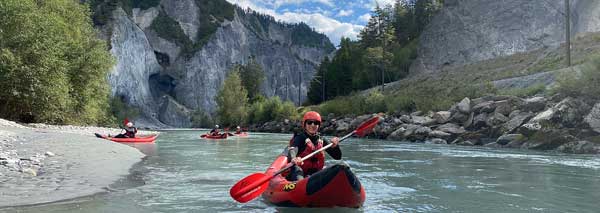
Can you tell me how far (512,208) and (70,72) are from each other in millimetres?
21843

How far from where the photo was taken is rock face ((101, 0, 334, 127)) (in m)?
72.2

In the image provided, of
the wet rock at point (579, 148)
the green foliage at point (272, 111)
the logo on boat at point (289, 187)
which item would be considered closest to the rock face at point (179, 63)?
the green foliage at point (272, 111)

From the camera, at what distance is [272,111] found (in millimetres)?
51094

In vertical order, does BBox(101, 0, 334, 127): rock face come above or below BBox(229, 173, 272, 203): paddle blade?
above

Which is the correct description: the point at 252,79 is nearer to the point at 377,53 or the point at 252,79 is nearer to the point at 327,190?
the point at 377,53

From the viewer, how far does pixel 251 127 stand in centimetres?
5184

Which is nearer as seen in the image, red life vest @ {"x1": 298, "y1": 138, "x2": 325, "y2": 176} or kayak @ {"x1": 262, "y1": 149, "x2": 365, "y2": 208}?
kayak @ {"x1": 262, "y1": 149, "x2": 365, "y2": 208}

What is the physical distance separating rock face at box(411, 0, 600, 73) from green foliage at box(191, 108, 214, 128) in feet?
126

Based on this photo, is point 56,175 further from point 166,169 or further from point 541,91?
point 541,91

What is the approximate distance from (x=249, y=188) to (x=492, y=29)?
53.1m

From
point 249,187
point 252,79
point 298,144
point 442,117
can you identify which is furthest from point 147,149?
point 252,79

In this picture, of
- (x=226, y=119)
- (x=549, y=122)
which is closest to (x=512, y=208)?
(x=549, y=122)

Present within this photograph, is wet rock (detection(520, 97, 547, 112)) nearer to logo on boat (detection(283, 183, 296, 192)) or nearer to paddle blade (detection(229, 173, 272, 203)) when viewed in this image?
logo on boat (detection(283, 183, 296, 192))

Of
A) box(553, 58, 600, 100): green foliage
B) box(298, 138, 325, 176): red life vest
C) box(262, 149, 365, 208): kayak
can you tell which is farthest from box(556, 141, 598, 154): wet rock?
box(262, 149, 365, 208): kayak
